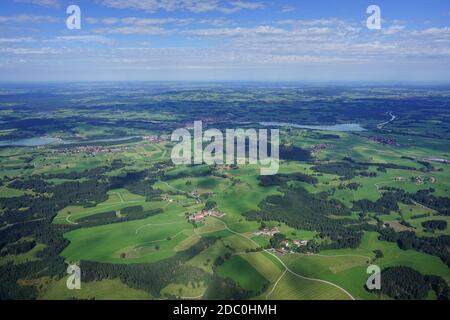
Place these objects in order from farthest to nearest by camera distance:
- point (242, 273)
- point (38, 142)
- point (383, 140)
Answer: point (38, 142)
point (383, 140)
point (242, 273)

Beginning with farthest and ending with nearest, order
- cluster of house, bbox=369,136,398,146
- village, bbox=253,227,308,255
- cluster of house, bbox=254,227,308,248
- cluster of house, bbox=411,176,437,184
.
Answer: cluster of house, bbox=369,136,398,146 < cluster of house, bbox=411,176,437,184 < cluster of house, bbox=254,227,308,248 < village, bbox=253,227,308,255

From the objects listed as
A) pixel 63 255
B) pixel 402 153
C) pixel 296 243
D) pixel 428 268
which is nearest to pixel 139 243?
pixel 63 255

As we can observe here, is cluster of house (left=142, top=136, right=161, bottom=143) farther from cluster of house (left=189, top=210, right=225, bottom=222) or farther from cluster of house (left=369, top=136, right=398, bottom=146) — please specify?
cluster of house (left=189, top=210, right=225, bottom=222)

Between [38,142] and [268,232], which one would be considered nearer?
[268,232]

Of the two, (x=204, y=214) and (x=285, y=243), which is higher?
(x=204, y=214)

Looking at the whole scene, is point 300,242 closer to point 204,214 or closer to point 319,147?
point 204,214

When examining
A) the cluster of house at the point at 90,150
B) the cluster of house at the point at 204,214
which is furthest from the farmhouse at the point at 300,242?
the cluster of house at the point at 90,150

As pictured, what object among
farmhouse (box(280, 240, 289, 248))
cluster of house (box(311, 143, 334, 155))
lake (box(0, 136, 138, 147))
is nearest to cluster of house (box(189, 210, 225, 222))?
farmhouse (box(280, 240, 289, 248))

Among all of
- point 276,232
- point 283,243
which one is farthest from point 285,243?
point 276,232

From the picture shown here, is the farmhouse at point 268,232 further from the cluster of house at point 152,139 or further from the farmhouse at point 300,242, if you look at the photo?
the cluster of house at point 152,139
